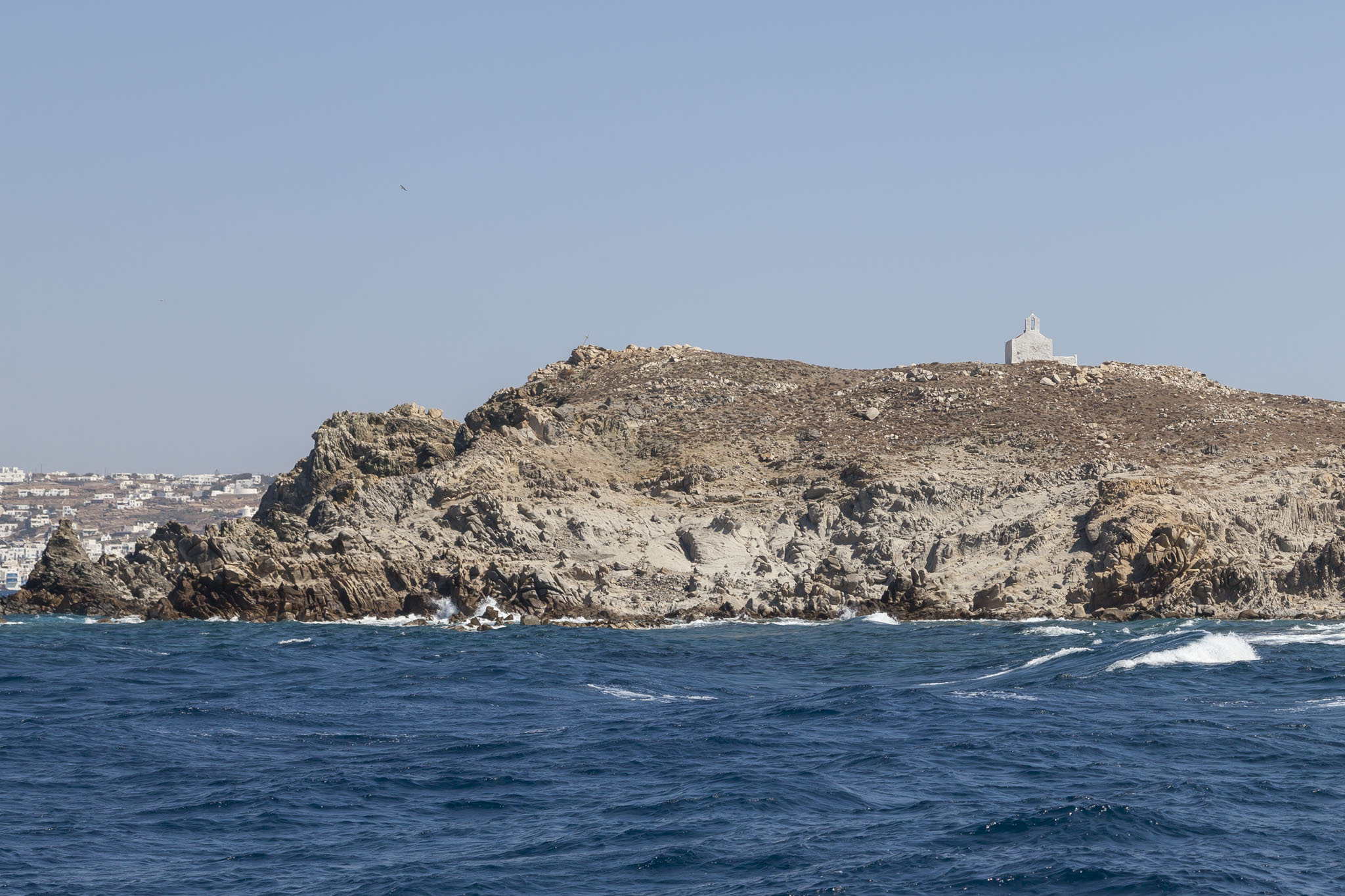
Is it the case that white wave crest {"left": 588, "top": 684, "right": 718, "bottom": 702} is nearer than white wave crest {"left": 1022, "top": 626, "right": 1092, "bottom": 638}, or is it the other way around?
white wave crest {"left": 588, "top": 684, "right": 718, "bottom": 702}

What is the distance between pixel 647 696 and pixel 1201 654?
15245 mm

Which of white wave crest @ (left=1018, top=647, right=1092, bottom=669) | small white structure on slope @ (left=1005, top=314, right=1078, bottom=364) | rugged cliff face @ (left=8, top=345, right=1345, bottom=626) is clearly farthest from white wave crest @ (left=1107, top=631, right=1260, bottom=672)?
small white structure on slope @ (left=1005, top=314, right=1078, bottom=364)

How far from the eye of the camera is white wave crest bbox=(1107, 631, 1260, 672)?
35.2 m

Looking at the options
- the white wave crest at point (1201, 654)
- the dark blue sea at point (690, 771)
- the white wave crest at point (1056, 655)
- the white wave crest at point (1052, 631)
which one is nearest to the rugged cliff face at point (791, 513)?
the white wave crest at point (1052, 631)

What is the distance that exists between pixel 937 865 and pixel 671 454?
48.4 metres

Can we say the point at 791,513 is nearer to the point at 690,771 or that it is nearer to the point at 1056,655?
the point at 1056,655

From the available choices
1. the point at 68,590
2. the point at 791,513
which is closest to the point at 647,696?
the point at 791,513

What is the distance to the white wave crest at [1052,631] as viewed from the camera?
4319cm

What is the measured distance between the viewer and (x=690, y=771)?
78.9 ft

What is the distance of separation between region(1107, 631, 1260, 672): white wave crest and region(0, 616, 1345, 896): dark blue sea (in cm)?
17

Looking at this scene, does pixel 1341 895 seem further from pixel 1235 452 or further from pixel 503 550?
pixel 1235 452

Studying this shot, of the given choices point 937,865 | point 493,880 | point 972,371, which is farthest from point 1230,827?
point 972,371

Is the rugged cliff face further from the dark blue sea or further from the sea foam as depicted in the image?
the dark blue sea

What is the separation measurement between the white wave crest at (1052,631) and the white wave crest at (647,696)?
49.1ft
